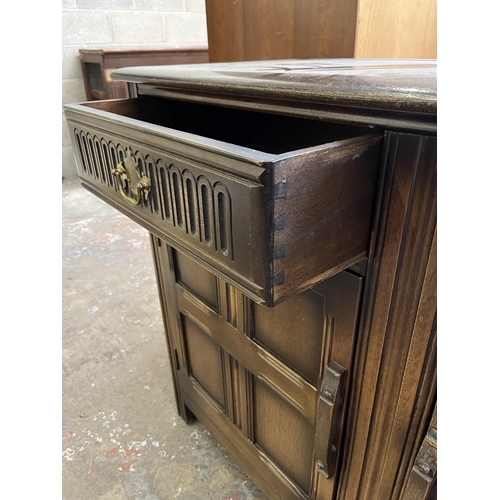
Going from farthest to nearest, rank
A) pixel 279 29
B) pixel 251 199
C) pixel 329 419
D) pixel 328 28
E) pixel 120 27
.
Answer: pixel 120 27 < pixel 279 29 < pixel 328 28 < pixel 329 419 < pixel 251 199

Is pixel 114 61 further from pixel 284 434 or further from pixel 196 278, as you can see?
pixel 284 434

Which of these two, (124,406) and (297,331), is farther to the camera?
(124,406)

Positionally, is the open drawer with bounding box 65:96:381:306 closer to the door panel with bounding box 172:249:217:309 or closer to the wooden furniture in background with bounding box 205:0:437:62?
the door panel with bounding box 172:249:217:309

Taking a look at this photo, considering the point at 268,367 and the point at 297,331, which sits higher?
the point at 297,331

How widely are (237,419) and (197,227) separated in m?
0.64

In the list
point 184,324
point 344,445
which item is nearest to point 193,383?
point 184,324

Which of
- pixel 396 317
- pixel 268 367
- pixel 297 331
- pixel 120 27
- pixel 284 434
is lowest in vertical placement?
pixel 284 434

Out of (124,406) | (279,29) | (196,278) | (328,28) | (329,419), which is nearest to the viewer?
(329,419)

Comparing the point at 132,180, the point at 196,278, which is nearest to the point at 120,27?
the point at 196,278

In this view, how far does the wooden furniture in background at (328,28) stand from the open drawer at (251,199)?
1.59 feet

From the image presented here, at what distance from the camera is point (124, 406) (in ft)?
4.31

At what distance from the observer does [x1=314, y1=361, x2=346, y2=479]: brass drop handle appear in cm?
61

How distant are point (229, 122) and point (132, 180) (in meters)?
0.33

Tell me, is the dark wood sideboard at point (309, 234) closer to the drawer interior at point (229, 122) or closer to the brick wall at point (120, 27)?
the drawer interior at point (229, 122)
